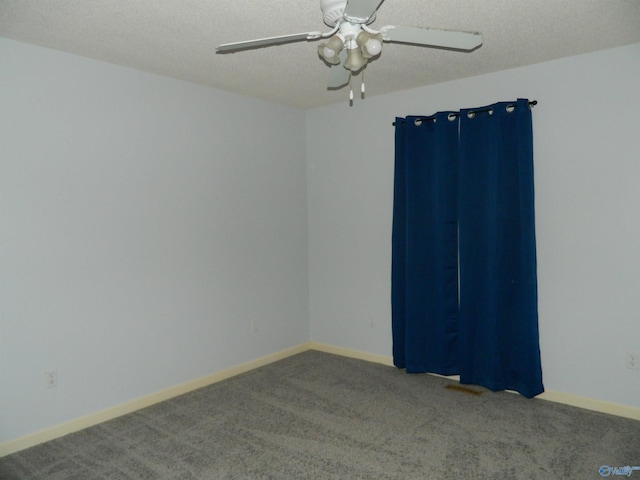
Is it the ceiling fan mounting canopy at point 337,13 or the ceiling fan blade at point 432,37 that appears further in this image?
the ceiling fan blade at point 432,37

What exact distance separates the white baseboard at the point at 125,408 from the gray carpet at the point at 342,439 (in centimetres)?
6

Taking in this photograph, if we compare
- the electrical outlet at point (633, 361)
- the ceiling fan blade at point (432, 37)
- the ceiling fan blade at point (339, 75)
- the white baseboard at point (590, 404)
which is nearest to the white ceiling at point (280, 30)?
the ceiling fan blade at point (339, 75)

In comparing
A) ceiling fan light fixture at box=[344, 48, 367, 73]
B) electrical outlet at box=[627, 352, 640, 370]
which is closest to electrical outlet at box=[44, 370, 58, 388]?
ceiling fan light fixture at box=[344, 48, 367, 73]

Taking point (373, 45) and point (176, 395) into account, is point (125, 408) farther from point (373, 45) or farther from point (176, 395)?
point (373, 45)

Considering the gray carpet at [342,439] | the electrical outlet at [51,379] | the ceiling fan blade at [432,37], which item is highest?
the ceiling fan blade at [432,37]

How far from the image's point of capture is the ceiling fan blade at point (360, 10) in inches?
64.9

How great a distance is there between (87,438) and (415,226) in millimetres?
2795

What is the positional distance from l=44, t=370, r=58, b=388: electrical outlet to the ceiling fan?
225cm

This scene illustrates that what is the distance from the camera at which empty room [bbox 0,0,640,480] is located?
2.57 m

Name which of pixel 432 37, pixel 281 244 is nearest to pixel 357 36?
pixel 432 37

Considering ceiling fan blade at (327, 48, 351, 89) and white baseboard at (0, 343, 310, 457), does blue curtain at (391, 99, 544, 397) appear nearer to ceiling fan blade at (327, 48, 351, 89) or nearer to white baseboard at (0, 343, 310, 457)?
white baseboard at (0, 343, 310, 457)

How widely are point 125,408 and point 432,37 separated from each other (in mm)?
3030

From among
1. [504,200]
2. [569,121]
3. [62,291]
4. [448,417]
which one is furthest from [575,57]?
[62,291]

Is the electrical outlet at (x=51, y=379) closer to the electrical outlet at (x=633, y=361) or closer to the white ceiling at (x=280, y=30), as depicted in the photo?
the white ceiling at (x=280, y=30)
